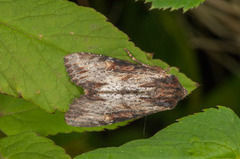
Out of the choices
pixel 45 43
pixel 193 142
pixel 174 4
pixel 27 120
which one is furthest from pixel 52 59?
pixel 193 142

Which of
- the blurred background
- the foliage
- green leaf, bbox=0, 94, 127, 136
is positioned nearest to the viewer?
the foliage

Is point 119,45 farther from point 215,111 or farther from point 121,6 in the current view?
point 121,6

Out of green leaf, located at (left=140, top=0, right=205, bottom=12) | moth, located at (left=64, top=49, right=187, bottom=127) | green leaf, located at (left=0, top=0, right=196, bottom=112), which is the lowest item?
moth, located at (left=64, top=49, right=187, bottom=127)

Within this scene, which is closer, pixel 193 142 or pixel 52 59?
pixel 193 142

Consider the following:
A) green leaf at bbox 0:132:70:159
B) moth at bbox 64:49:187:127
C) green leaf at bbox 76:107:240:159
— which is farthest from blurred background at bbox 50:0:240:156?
green leaf at bbox 76:107:240:159

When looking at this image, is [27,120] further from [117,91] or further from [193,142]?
[193,142]

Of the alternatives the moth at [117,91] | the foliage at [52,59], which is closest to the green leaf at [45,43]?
the foliage at [52,59]

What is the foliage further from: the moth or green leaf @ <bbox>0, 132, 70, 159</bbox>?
the moth

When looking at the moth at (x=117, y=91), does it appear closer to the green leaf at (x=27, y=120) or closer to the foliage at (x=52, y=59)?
the green leaf at (x=27, y=120)
